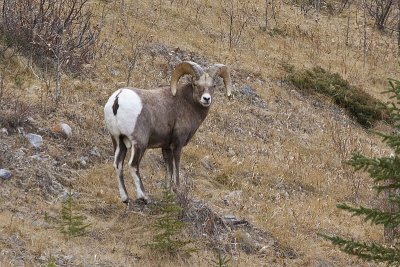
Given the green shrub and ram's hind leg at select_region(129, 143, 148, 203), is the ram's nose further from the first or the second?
the green shrub

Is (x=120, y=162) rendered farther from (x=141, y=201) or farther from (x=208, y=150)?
(x=208, y=150)

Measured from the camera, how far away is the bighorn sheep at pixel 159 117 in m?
9.11

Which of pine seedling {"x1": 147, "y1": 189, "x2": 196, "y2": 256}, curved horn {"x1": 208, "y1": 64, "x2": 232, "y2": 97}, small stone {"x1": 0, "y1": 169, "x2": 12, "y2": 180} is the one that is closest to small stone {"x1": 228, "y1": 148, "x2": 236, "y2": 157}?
curved horn {"x1": 208, "y1": 64, "x2": 232, "y2": 97}

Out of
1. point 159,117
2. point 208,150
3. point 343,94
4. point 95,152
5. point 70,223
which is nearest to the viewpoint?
point 70,223

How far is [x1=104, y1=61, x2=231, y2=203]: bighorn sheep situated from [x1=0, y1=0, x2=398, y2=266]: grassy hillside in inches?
23.6

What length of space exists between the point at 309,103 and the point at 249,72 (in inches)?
59.2

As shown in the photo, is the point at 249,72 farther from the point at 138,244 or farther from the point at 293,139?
the point at 138,244

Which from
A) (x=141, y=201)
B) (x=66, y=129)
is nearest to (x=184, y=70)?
(x=141, y=201)

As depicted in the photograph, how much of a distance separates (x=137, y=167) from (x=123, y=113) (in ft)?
2.51

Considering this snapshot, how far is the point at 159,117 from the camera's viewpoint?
382 inches

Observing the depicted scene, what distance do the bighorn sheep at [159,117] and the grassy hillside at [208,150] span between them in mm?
600

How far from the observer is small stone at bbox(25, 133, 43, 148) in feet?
33.9

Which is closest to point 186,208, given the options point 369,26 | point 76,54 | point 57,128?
point 57,128

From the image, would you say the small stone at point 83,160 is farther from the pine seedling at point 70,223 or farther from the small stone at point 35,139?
the pine seedling at point 70,223
